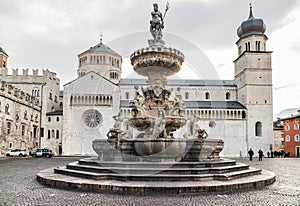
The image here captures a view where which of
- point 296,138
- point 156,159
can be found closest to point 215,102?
point 296,138

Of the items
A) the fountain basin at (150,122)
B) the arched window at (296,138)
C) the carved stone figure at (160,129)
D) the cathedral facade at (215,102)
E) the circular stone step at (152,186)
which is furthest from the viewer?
the arched window at (296,138)

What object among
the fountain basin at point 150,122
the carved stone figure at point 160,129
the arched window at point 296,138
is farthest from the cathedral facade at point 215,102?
the carved stone figure at point 160,129

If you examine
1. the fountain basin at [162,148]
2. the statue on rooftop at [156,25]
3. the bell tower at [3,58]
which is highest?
the bell tower at [3,58]

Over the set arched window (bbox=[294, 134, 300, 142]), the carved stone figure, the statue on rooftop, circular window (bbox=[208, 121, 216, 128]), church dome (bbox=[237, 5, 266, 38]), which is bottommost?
arched window (bbox=[294, 134, 300, 142])

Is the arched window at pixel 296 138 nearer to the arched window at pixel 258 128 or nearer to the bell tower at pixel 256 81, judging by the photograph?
the bell tower at pixel 256 81

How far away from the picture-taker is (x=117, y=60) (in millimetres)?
68625

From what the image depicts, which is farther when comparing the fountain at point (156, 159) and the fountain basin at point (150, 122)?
the fountain basin at point (150, 122)

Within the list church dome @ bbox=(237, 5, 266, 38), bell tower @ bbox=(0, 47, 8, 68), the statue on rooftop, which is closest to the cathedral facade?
church dome @ bbox=(237, 5, 266, 38)

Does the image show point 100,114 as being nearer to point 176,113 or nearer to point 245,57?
point 245,57

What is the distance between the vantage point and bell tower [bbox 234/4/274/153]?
56.5 meters

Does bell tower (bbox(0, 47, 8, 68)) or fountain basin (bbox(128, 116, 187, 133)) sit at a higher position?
bell tower (bbox(0, 47, 8, 68))

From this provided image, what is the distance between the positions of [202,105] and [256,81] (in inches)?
459

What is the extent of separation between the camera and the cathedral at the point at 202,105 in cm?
5256

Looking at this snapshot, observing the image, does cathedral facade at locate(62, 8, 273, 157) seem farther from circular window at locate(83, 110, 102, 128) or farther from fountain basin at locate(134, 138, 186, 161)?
fountain basin at locate(134, 138, 186, 161)
